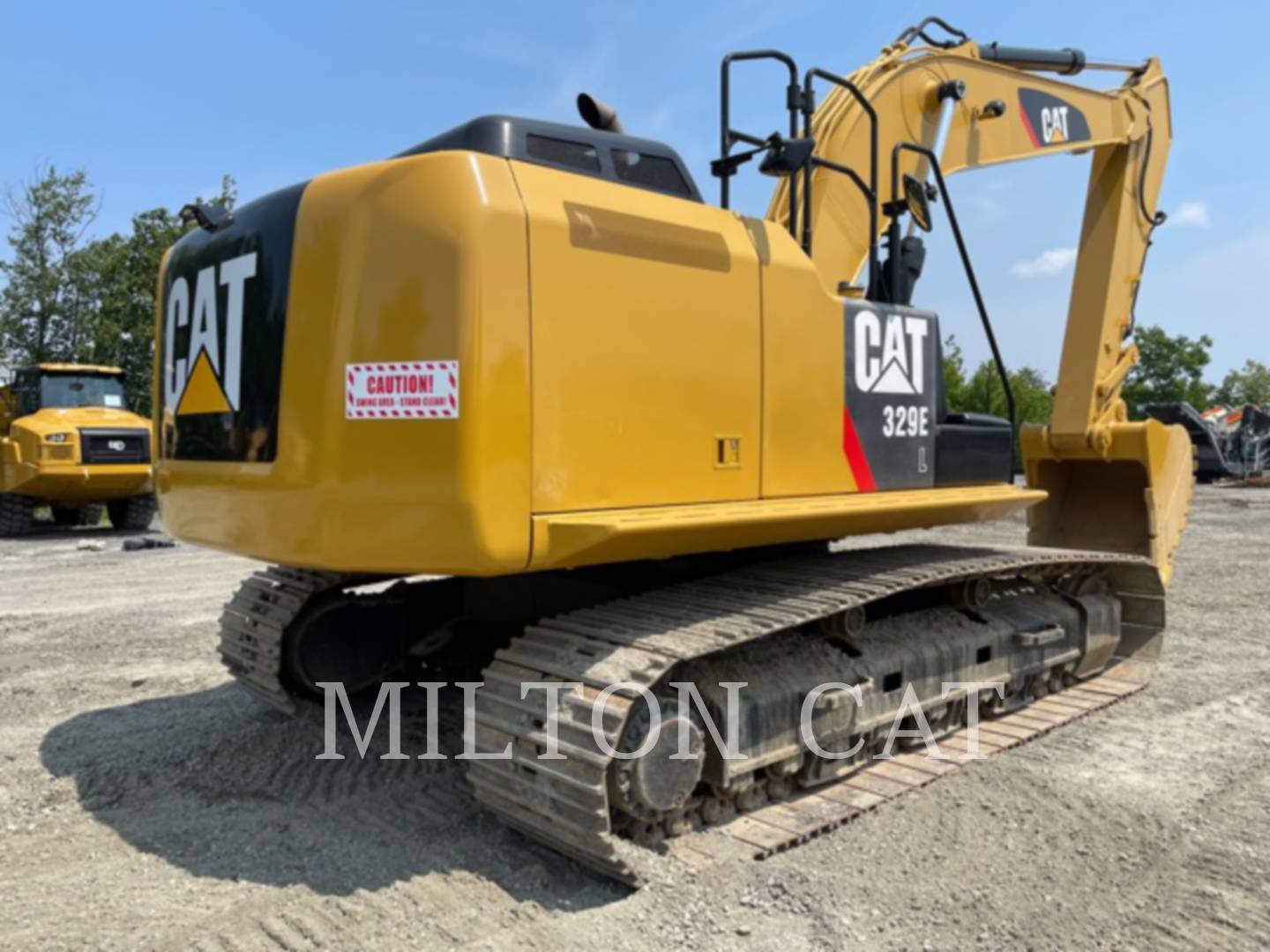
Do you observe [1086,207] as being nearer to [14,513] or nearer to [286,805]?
[286,805]

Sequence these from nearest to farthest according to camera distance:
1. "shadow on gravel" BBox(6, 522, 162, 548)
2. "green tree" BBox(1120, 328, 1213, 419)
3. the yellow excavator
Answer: the yellow excavator < "shadow on gravel" BBox(6, 522, 162, 548) < "green tree" BBox(1120, 328, 1213, 419)

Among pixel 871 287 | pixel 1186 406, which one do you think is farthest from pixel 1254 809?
pixel 1186 406

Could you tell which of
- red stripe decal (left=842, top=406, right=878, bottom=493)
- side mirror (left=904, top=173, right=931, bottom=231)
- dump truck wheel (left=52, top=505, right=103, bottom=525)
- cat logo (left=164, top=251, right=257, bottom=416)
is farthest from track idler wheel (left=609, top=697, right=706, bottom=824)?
dump truck wheel (left=52, top=505, right=103, bottom=525)

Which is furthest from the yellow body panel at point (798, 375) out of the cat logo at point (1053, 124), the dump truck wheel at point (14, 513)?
the dump truck wheel at point (14, 513)

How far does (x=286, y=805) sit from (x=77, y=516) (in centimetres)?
1646

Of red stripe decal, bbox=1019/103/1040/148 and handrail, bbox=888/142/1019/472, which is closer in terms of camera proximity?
handrail, bbox=888/142/1019/472

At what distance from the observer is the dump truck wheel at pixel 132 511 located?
54.2 ft

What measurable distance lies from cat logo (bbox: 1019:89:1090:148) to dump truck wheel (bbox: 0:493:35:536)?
597 inches

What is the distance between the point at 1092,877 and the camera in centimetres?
338

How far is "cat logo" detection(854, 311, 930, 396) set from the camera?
4312 mm

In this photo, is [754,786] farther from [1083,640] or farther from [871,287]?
[1083,640]

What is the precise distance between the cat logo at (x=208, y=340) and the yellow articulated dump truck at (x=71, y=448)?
12.6 m

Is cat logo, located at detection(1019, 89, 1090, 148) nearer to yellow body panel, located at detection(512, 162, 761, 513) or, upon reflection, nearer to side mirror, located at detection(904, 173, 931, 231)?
side mirror, located at detection(904, 173, 931, 231)

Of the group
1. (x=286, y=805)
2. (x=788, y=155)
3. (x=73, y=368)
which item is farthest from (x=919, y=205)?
(x=73, y=368)
